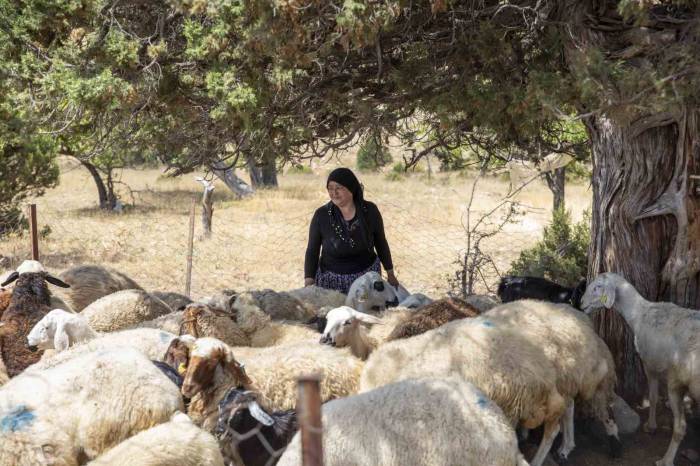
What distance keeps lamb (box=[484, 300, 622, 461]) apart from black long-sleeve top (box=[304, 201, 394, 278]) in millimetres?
2203

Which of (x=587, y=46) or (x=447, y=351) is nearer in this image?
(x=447, y=351)

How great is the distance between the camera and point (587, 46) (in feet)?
16.7

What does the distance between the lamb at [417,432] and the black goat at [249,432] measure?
495 millimetres

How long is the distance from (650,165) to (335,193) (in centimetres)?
278

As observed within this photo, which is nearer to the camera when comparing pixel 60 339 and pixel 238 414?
pixel 238 414

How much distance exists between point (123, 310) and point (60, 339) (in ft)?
4.86

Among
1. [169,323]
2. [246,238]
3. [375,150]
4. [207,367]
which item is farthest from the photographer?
[246,238]

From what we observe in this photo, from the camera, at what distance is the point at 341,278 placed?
746 centimetres

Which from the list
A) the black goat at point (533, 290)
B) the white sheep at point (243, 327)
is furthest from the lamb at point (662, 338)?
the white sheep at point (243, 327)

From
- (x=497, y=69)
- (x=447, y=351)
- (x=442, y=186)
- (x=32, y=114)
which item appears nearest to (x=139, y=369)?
(x=447, y=351)

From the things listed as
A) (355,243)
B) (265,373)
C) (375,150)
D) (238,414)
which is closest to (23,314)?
(265,373)

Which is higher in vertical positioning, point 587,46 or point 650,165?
point 587,46

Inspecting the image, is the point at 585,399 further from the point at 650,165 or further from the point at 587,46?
the point at 587,46

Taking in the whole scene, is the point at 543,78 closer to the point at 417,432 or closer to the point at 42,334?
the point at 417,432
